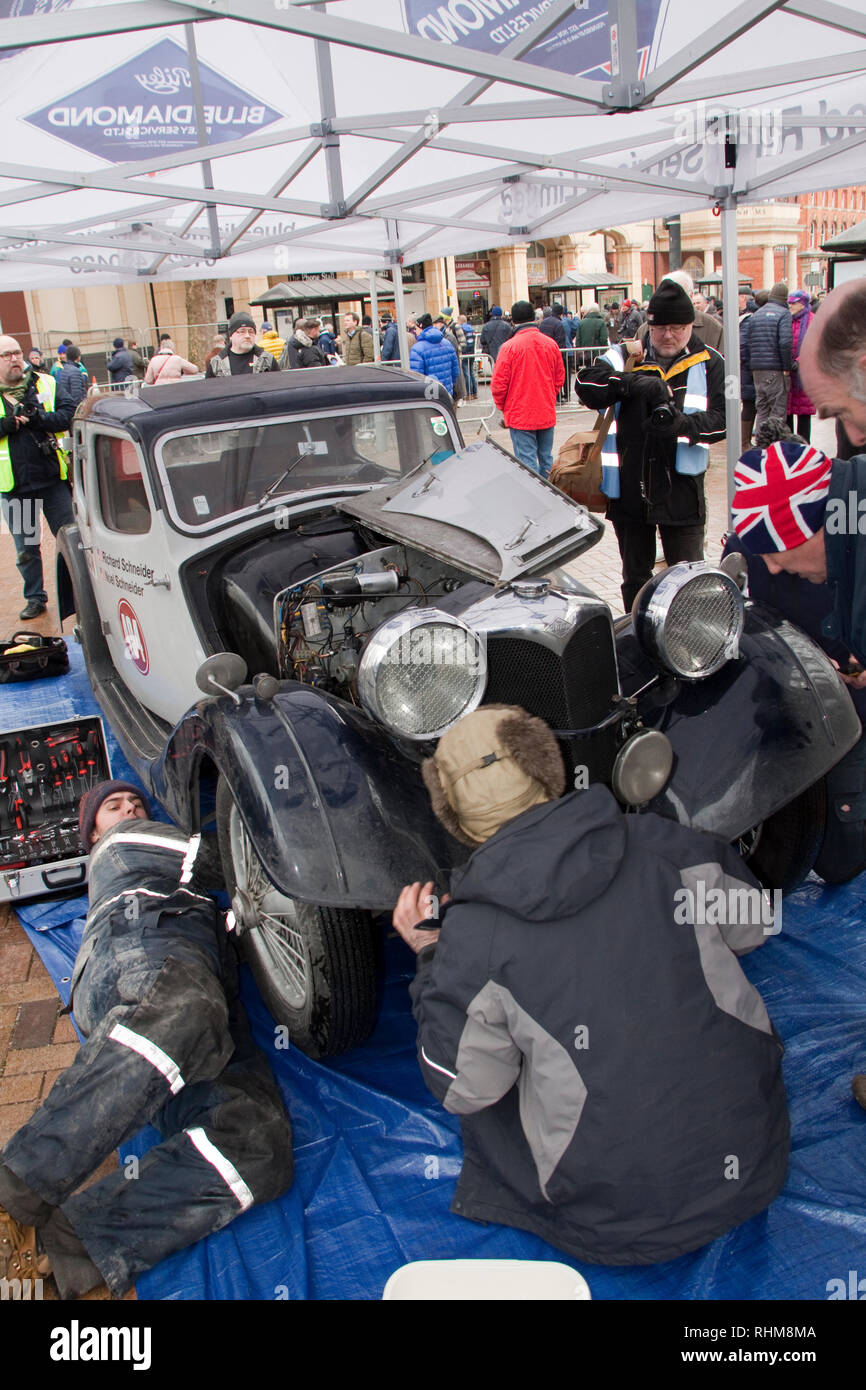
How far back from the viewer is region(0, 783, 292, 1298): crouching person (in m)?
2.08

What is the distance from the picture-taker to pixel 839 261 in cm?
880

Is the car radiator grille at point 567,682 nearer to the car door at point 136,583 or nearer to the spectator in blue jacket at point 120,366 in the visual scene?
the car door at point 136,583

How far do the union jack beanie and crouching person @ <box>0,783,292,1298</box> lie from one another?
1.69 meters

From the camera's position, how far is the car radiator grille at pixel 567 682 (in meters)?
2.35

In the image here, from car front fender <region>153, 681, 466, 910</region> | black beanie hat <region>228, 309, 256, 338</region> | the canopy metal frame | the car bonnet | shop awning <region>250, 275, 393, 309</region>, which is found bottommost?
car front fender <region>153, 681, 466, 910</region>

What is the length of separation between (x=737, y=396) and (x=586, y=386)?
0.81 m

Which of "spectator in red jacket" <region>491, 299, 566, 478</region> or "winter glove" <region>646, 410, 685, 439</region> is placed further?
"spectator in red jacket" <region>491, 299, 566, 478</region>

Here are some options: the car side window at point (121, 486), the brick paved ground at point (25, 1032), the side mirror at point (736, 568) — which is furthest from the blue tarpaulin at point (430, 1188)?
the car side window at point (121, 486)

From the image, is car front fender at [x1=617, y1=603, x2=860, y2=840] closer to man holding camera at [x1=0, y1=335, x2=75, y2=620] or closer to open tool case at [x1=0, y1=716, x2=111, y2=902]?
open tool case at [x1=0, y1=716, x2=111, y2=902]

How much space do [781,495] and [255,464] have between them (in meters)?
2.02

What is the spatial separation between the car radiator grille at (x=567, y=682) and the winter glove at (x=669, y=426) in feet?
9.17

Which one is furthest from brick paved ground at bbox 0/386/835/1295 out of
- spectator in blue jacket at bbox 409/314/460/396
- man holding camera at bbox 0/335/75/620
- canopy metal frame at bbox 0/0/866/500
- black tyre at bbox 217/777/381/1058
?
spectator in blue jacket at bbox 409/314/460/396

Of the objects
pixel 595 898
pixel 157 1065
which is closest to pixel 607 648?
pixel 595 898

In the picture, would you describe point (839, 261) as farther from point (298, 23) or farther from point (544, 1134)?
point (544, 1134)
